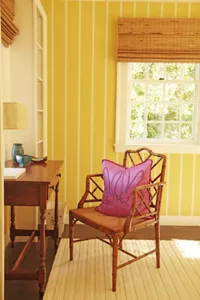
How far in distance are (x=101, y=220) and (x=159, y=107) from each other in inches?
70.4

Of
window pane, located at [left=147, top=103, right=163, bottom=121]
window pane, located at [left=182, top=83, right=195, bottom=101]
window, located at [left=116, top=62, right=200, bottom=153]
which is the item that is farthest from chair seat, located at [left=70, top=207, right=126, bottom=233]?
window pane, located at [left=182, top=83, right=195, bottom=101]

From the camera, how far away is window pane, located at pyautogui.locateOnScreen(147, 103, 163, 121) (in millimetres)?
3533

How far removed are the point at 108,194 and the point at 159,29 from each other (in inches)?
75.2

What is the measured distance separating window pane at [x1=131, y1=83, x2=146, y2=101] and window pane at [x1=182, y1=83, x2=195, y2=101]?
46cm

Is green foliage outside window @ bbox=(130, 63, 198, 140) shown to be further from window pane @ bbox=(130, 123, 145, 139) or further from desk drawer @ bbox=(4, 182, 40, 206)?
desk drawer @ bbox=(4, 182, 40, 206)

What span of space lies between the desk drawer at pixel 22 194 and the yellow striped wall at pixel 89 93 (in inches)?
59.0

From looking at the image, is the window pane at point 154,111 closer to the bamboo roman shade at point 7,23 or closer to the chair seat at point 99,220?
the chair seat at point 99,220

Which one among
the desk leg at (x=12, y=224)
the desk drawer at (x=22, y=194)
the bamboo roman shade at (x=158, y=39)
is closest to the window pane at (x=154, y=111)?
the bamboo roman shade at (x=158, y=39)

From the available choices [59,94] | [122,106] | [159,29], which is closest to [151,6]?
[159,29]

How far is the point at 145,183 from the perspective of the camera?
2355 mm

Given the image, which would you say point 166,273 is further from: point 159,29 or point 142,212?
point 159,29

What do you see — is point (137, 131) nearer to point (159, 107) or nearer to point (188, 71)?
point (159, 107)

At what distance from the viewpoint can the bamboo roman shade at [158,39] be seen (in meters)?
3.21

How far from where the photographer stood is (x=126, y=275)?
232 cm
